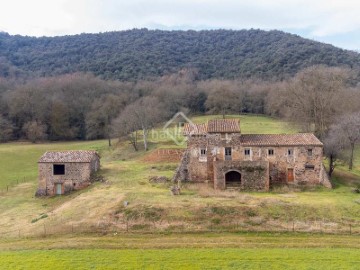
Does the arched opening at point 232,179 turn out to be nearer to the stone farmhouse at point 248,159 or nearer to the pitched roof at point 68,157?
the stone farmhouse at point 248,159

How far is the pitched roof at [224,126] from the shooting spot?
131ft

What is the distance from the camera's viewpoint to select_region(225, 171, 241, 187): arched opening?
39.2m

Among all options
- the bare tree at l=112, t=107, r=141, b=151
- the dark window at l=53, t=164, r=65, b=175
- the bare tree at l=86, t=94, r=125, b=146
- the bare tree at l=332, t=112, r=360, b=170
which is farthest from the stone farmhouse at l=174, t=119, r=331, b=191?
the bare tree at l=86, t=94, r=125, b=146

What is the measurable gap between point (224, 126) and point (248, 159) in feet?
13.6

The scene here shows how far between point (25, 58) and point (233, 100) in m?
79.0

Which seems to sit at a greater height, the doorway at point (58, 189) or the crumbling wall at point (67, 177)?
the crumbling wall at point (67, 177)

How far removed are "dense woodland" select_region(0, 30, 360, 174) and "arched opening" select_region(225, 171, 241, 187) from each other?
10135 mm

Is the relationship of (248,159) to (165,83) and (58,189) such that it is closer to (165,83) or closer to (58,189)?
(58,189)

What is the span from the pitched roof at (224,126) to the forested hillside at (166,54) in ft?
206

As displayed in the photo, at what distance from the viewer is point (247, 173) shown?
38312 millimetres

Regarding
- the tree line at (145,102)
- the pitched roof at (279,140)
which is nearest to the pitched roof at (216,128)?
the pitched roof at (279,140)

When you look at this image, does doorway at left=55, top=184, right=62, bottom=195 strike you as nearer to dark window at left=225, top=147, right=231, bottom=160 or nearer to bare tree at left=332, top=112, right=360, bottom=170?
dark window at left=225, top=147, right=231, bottom=160

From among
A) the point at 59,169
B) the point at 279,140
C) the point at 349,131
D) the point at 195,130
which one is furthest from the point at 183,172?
the point at 349,131

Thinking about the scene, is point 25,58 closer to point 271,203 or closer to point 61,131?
point 61,131
